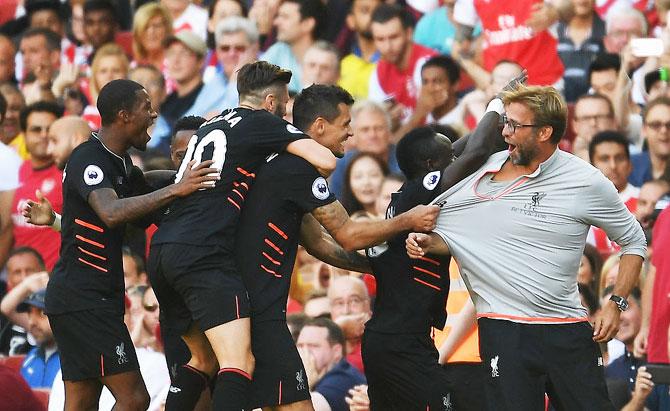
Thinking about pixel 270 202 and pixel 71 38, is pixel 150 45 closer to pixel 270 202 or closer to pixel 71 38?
pixel 71 38

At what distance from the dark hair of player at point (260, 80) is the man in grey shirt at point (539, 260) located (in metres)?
1.17

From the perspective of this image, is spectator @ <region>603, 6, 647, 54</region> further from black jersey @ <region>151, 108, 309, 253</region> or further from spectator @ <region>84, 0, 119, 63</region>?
black jersey @ <region>151, 108, 309, 253</region>

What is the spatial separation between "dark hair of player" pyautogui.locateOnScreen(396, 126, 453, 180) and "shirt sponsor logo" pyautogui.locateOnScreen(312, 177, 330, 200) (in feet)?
2.83

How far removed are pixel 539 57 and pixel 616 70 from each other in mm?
743

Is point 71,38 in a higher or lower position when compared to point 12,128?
Answer: higher

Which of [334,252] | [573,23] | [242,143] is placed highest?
[573,23]

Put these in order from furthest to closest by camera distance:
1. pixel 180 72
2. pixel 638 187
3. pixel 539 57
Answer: pixel 180 72 → pixel 539 57 → pixel 638 187

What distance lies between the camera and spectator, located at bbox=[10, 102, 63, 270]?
552 inches

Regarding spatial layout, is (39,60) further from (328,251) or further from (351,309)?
(328,251)

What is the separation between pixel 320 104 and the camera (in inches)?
342

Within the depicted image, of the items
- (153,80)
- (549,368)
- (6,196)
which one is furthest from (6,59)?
(549,368)

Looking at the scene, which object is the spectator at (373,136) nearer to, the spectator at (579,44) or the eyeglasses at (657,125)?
the spectator at (579,44)

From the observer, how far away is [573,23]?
46.6 feet

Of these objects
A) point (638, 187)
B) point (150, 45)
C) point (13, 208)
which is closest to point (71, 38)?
point (150, 45)
